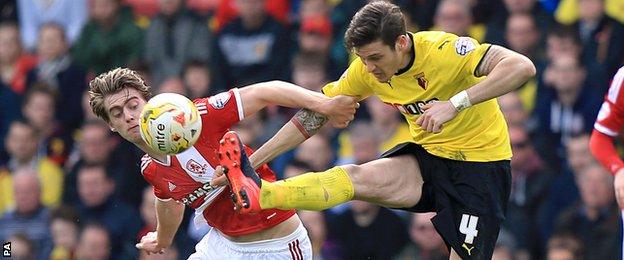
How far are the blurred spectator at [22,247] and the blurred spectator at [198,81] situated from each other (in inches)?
84.3

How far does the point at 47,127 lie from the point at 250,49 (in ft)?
7.90

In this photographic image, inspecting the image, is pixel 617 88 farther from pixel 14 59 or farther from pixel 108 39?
pixel 14 59

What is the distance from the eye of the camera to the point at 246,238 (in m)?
8.53

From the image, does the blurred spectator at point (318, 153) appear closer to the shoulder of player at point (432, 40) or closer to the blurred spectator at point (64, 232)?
the blurred spectator at point (64, 232)

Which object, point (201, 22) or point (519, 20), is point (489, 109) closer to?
point (519, 20)

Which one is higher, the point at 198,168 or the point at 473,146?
the point at 198,168

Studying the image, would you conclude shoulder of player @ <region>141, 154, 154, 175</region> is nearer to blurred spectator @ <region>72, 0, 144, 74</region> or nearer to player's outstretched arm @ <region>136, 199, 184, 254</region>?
player's outstretched arm @ <region>136, 199, 184, 254</region>

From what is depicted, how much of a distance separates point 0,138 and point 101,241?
213cm

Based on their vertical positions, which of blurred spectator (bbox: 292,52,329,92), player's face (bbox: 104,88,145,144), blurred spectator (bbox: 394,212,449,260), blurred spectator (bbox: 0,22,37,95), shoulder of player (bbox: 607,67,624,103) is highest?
blurred spectator (bbox: 0,22,37,95)

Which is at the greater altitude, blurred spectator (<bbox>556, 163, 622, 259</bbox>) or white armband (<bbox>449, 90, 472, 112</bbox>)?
white armband (<bbox>449, 90, 472, 112</bbox>)

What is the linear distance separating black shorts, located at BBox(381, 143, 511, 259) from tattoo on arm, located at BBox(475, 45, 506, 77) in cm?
65

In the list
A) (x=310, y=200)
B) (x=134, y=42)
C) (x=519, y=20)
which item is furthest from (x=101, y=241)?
(x=310, y=200)

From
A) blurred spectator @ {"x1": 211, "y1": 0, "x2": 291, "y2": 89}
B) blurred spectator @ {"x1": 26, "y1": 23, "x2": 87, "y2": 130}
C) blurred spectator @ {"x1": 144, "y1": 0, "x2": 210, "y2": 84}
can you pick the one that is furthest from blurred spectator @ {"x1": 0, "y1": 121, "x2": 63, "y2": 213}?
blurred spectator @ {"x1": 211, "y1": 0, "x2": 291, "y2": 89}

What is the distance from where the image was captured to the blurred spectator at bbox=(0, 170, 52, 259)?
13.4m
